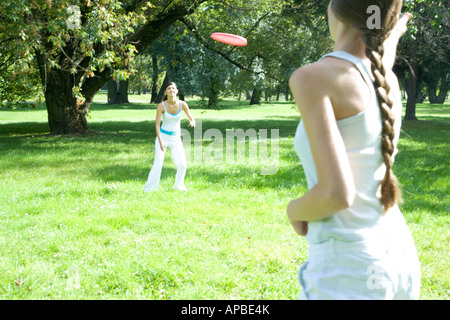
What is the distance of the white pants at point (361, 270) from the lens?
5.01ft

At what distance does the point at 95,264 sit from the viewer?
16.8 feet

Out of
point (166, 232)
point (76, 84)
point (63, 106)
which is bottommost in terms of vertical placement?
point (166, 232)

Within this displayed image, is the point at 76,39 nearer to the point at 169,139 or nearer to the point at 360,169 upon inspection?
the point at 169,139

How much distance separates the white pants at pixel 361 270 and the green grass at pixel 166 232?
9.69 feet

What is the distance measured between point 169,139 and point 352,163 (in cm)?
776

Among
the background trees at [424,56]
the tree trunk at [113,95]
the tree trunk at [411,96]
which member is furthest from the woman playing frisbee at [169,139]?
the tree trunk at [113,95]

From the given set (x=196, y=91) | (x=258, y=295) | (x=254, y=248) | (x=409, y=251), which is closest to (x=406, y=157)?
(x=254, y=248)

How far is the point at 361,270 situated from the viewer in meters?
1.52

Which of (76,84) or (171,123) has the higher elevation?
(76,84)

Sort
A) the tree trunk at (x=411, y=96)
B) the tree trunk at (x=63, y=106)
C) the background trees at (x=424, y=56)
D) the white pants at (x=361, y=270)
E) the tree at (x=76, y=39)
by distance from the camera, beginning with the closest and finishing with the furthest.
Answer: the white pants at (x=361, y=270) → the tree at (x=76, y=39) → the tree trunk at (x=63, y=106) → the background trees at (x=424, y=56) → the tree trunk at (x=411, y=96)

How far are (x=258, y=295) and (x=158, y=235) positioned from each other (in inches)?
82.9

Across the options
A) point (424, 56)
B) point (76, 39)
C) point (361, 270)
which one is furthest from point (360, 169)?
point (424, 56)

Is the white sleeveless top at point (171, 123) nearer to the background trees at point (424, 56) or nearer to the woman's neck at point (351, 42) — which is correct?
the woman's neck at point (351, 42)

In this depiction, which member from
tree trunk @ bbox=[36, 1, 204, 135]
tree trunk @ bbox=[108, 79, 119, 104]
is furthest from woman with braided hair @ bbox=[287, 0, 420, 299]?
tree trunk @ bbox=[108, 79, 119, 104]
